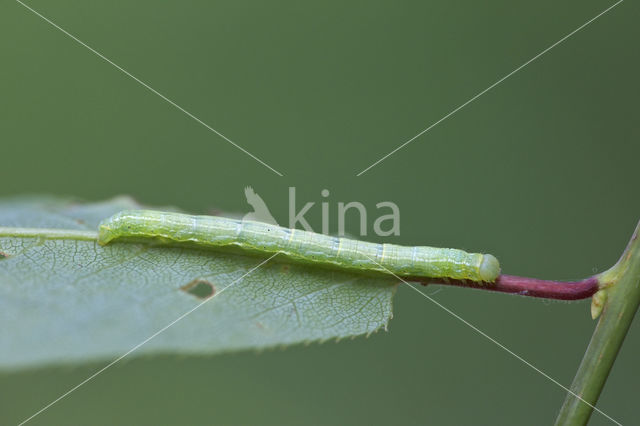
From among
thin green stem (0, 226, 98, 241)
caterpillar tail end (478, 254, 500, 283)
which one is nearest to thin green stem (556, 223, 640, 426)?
caterpillar tail end (478, 254, 500, 283)

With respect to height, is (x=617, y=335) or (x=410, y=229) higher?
(x=617, y=335)

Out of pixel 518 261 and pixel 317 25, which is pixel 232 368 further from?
pixel 317 25

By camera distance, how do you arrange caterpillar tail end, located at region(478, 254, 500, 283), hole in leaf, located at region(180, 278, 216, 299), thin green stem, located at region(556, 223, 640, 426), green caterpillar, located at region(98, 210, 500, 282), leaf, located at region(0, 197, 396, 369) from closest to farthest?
thin green stem, located at region(556, 223, 640, 426)
leaf, located at region(0, 197, 396, 369)
hole in leaf, located at region(180, 278, 216, 299)
caterpillar tail end, located at region(478, 254, 500, 283)
green caterpillar, located at region(98, 210, 500, 282)

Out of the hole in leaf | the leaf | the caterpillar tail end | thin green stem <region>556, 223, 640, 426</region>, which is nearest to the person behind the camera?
thin green stem <region>556, 223, 640, 426</region>

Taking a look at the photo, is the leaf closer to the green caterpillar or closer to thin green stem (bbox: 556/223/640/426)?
the green caterpillar

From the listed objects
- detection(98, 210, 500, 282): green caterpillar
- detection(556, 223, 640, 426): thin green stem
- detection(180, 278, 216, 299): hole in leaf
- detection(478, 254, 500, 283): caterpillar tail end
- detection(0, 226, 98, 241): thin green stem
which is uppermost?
detection(556, 223, 640, 426): thin green stem

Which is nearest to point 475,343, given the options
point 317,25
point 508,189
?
point 508,189

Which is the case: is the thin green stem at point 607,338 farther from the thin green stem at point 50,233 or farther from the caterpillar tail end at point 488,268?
the thin green stem at point 50,233
